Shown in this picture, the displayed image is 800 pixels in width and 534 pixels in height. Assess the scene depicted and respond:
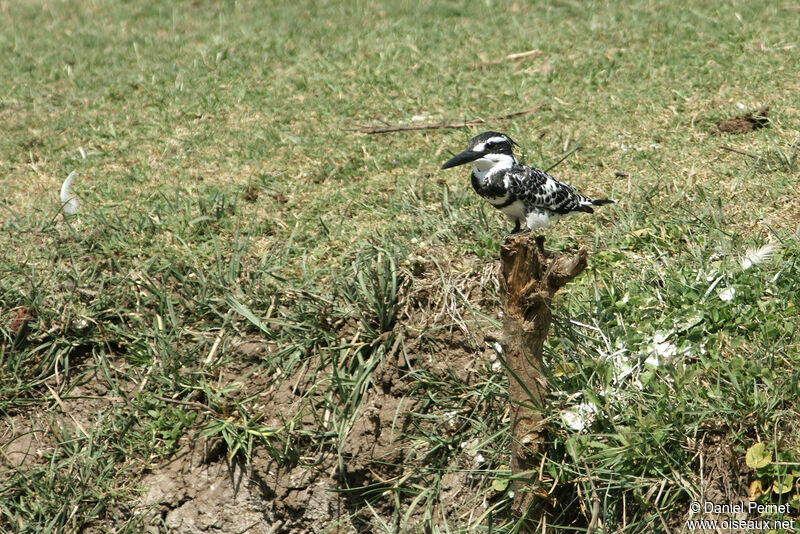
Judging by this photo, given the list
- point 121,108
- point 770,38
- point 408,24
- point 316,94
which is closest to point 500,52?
point 408,24

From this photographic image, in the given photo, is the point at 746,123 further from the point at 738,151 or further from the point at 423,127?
the point at 423,127

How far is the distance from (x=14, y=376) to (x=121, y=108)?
2.74m

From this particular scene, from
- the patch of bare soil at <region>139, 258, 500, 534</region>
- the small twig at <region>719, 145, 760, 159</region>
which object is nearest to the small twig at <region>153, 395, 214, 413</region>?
the patch of bare soil at <region>139, 258, 500, 534</region>

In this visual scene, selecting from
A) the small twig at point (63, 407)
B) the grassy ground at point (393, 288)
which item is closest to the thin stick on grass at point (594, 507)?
the grassy ground at point (393, 288)

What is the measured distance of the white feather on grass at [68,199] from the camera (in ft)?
15.7

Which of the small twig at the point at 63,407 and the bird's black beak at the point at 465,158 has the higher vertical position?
the bird's black beak at the point at 465,158

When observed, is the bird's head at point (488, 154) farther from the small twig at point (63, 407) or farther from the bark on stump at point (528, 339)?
the small twig at point (63, 407)

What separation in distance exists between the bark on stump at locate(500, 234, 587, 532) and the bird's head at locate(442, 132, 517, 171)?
874 mm

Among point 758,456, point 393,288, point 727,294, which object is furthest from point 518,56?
point 758,456

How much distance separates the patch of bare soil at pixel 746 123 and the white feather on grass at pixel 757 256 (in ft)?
5.65

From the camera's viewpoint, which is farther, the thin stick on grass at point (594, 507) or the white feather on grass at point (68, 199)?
the white feather on grass at point (68, 199)

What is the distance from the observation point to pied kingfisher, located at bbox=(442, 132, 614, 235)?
145 inches

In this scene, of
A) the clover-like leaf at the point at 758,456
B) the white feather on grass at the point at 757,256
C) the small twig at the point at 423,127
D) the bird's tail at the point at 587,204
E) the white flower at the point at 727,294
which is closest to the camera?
the clover-like leaf at the point at 758,456

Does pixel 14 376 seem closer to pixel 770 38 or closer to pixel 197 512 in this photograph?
pixel 197 512
